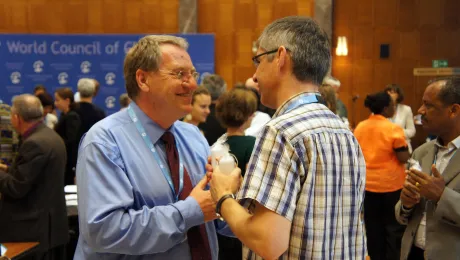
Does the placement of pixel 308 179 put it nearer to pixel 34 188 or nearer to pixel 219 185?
pixel 219 185

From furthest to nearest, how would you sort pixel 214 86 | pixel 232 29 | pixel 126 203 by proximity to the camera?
pixel 232 29 → pixel 214 86 → pixel 126 203

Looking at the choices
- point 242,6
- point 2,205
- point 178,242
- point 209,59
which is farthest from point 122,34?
point 178,242

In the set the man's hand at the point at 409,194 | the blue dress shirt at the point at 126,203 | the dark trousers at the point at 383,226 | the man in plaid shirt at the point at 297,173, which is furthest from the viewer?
the dark trousers at the point at 383,226

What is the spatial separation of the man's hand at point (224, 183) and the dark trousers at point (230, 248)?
2.46 metres

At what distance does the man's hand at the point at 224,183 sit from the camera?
1658 millimetres

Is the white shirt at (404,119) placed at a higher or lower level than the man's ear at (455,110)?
lower

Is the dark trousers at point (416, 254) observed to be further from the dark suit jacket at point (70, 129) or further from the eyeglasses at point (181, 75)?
the dark suit jacket at point (70, 129)

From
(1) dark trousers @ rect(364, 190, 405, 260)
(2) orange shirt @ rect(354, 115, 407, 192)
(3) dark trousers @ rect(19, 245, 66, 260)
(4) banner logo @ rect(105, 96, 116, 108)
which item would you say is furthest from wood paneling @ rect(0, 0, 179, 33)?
(3) dark trousers @ rect(19, 245, 66, 260)

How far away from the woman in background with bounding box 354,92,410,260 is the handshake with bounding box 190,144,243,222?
12.6ft

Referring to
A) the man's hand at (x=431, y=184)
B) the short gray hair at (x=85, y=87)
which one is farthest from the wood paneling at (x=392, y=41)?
the man's hand at (x=431, y=184)

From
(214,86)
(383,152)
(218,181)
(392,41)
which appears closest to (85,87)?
(214,86)

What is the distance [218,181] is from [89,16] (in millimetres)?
9448

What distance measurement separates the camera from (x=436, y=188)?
2.83m

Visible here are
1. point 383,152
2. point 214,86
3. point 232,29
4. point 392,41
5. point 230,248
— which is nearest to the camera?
point 230,248
